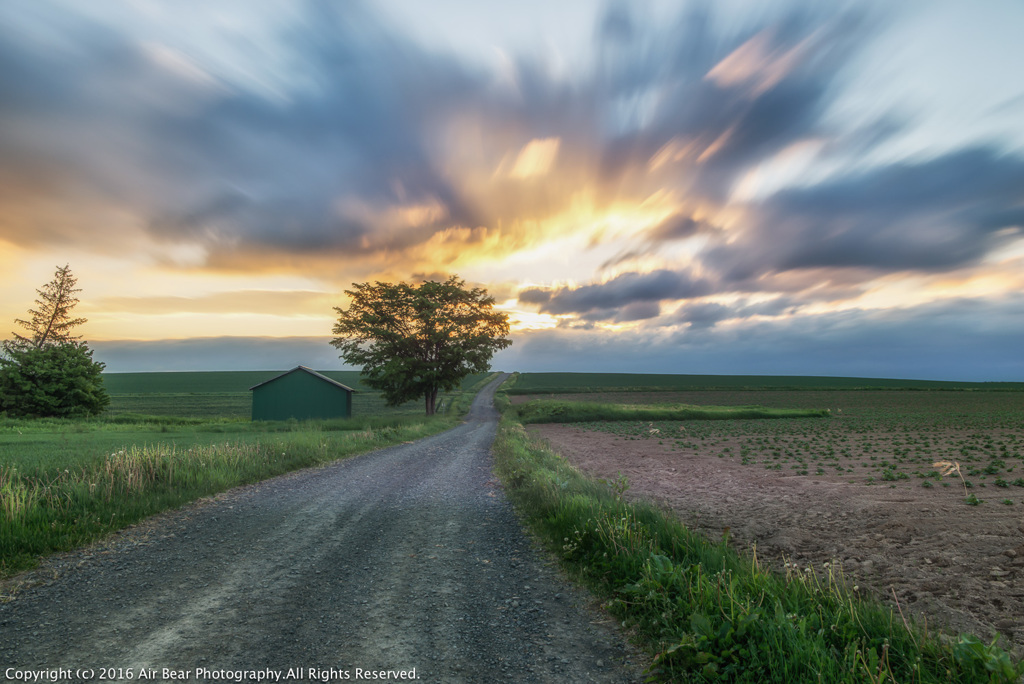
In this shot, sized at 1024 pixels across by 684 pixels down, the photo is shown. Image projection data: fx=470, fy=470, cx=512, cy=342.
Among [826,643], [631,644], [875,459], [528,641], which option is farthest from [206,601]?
[875,459]

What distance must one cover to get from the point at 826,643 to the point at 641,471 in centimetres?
1391

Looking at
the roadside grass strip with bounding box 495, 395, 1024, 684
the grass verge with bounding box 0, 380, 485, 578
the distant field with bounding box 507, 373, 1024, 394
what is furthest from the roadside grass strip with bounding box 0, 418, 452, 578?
the distant field with bounding box 507, 373, 1024, 394

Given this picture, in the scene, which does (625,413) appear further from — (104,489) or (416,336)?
(104,489)

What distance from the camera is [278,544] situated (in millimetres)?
7340

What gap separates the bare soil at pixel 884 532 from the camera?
589 centimetres

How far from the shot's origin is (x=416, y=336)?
137ft

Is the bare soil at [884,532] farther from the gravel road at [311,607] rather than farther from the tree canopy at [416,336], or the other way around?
the tree canopy at [416,336]

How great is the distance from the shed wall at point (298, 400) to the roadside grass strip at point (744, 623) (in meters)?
39.9

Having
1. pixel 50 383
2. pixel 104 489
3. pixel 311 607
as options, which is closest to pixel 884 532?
pixel 311 607

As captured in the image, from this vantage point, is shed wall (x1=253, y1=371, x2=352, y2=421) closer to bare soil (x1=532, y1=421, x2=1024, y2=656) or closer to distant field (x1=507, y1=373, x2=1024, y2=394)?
bare soil (x1=532, y1=421, x2=1024, y2=656)

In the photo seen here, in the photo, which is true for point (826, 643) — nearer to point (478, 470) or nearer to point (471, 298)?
point (478, 470)

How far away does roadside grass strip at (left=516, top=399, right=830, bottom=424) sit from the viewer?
44.0 m

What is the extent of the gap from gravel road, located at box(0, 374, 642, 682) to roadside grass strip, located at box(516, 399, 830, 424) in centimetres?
3512

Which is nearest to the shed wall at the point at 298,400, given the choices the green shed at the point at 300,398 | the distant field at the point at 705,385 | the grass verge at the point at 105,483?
the green shed at the point at 300,398
